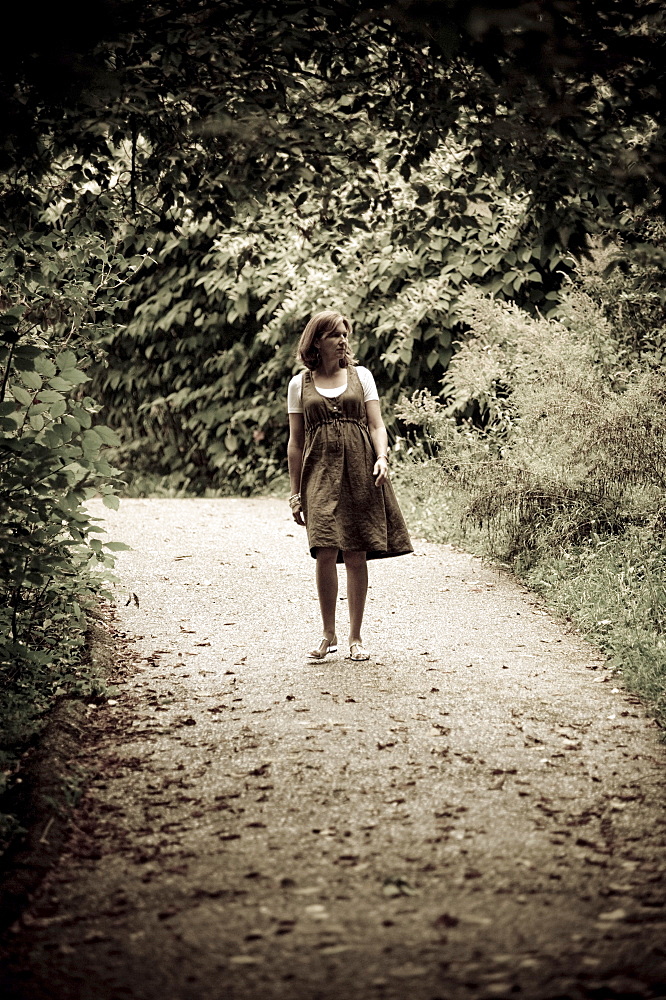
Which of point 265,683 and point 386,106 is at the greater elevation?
point 386,106

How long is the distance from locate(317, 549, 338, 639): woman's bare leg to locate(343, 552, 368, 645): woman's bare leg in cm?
8

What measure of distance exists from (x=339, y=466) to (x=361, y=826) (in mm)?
2422

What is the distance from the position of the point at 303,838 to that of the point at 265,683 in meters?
1.92

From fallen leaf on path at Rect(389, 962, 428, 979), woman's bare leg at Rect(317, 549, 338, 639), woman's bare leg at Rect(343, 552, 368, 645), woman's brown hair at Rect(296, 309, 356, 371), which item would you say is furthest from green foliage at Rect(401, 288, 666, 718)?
fallen leaf on path at Rect(389, 962, 428, 979)

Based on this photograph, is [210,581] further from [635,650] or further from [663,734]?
[663,734]

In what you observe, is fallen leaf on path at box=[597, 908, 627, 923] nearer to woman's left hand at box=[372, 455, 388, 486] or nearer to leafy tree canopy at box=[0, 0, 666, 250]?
leafy tree canopy at box=[0, 0, 666, 250]

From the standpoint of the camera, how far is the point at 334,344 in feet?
19.1

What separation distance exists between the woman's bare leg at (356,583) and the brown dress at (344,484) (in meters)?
0.08

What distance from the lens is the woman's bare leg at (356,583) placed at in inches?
234

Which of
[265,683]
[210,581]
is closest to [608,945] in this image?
[265,683]

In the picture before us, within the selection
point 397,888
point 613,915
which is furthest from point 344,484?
point 613,915

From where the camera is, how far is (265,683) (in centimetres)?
568

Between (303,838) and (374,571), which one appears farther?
(374,571)

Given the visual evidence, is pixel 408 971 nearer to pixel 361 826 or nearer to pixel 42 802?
pixel 361 826
